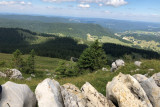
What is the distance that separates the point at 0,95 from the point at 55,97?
12.5 feet

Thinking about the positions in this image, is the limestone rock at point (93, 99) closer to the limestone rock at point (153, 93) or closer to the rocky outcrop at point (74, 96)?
the rocky outcrop at point (74, 96)

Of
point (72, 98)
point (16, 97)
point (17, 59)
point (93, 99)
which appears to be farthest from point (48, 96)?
point (17, 59)

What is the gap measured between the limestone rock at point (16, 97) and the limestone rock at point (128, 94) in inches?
277

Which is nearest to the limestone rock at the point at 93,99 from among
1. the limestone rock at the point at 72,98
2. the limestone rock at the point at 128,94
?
the limestone rock at the point at 72,98

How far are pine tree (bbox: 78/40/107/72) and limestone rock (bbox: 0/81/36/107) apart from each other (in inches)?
1769

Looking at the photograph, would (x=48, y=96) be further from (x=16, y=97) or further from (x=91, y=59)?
(x=91, y=59)

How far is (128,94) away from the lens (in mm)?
10930

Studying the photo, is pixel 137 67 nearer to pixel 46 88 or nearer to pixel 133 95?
pixel 133 95

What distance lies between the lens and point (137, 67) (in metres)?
28.3

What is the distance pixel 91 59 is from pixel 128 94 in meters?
44.2

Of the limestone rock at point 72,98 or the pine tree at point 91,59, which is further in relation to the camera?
the pine tree at point 91,59

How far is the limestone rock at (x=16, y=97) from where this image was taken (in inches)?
339

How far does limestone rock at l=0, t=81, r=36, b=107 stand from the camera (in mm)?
8609

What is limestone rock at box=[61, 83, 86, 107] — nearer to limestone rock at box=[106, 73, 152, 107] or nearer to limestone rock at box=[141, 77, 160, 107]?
limestone rock at box=[106, 73, 152, 107]
